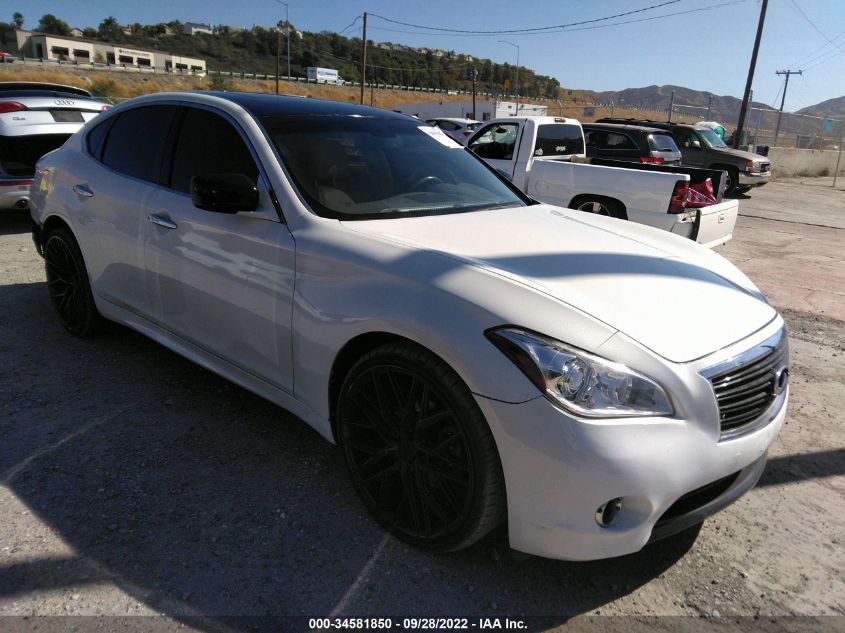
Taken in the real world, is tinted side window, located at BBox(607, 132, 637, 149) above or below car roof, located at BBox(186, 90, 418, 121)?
below

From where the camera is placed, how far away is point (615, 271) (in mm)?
2516

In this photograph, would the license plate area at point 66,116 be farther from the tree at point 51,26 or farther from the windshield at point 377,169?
the tree at point 51,26

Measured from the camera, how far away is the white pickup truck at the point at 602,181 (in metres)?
6.93

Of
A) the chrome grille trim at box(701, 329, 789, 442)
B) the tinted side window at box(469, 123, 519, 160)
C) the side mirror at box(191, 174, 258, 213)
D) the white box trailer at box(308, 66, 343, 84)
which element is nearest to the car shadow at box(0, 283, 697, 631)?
the chrome grille trim at box(701, 329, 789, 442)

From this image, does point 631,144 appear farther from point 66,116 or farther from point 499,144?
point 66,116

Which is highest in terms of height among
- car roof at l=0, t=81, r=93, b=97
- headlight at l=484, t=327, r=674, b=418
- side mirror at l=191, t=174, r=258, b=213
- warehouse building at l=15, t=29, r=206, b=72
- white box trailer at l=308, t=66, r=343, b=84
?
warehouse building at l=15, t=29, r=206, b=72

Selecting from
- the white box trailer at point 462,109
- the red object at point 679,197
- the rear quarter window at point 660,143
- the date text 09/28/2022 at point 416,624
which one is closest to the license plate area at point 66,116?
the red object at point 679,197

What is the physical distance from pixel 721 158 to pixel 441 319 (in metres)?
18.4

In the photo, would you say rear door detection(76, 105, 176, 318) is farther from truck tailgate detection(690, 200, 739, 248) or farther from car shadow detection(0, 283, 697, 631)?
truck tailgate detection(690, 200, 739, 248)

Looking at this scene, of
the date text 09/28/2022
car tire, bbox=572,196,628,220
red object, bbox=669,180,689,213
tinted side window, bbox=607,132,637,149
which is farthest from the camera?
tinted side window, bbox=607,132,637,149

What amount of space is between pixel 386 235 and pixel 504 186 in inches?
56.7

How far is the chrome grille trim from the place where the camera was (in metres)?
2.07

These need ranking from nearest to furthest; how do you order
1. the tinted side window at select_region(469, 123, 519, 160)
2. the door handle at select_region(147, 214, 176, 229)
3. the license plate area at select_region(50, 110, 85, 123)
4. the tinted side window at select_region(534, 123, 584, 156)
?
1. the door handle at select_region(147, 214, 176, 229)
2. the license plate area at select_region(50, 110, 85, 123)
3. the tinted side window at select_region(469, 123, 519, 160)
4. the tinted side window at select_region(534, 123, 584, 156)

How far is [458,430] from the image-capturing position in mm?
2117
